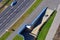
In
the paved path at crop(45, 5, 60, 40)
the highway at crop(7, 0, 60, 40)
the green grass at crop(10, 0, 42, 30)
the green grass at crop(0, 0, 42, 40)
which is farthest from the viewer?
the highway at crop(7, 0, 60, 40)

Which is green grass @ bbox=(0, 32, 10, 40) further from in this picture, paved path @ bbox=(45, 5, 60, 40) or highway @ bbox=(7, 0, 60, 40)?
paved path @ bbox=(45, 5, 60, 40)

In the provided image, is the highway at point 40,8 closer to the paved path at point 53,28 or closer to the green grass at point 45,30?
the green grass at point 45,30

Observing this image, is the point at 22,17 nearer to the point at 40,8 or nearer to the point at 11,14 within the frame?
the point at 11,14

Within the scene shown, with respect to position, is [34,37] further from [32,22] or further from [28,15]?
[28,15]

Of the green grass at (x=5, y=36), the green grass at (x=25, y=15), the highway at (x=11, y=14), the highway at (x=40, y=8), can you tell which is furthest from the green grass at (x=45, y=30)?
the highway at (x=11, y=14)

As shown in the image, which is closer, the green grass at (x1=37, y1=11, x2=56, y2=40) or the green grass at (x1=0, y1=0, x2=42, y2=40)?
the green grass at (x1=37, y1=11, x2=56, y2=40)

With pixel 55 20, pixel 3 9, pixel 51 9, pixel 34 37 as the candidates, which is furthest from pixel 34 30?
pixel 3 9

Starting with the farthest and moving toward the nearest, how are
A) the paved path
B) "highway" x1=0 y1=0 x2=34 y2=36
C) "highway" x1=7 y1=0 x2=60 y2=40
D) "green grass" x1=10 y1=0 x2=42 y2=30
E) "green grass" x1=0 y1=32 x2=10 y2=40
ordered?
"highway" x1=0 y1=0 x2=34 y2=36 → "highway" x1=7 y1=0 x2=60 y2=40 → "green grass" x1=10 y1=0 x2=42 y2=30 → "green grass" x1=0 y1=32 x2=10 y2=40 → the paved path

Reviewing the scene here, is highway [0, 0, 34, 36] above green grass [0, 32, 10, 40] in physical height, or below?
above

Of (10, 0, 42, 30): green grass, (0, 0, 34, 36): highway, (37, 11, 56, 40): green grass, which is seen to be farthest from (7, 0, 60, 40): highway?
(37, 11, 56, 40): green grass
